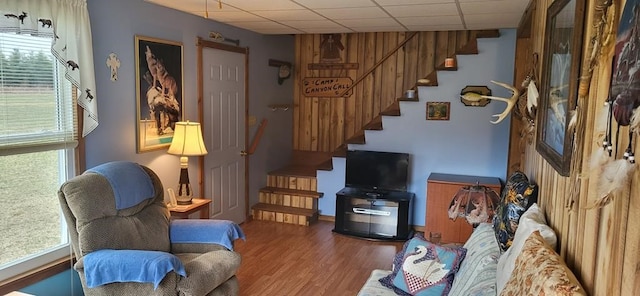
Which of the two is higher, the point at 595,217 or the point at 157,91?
the point at 157,91

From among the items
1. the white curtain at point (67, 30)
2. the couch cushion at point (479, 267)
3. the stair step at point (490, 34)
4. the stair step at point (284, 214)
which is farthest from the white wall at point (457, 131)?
the white curtain at point (67, 30)

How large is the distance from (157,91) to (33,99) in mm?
1100

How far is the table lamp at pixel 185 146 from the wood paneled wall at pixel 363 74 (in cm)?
255

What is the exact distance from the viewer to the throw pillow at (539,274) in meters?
1.22

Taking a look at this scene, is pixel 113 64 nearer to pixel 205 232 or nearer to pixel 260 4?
pixel 260 4

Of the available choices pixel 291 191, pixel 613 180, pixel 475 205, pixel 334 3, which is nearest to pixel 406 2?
pixel 334 3

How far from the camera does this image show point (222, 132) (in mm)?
4801

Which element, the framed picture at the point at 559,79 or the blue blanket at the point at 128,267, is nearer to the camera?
the framed picture at the point at 559,79

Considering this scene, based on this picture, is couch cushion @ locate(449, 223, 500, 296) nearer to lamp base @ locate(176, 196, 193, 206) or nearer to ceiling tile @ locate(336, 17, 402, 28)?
lamp base @ locate(176, 196, 193, 206)

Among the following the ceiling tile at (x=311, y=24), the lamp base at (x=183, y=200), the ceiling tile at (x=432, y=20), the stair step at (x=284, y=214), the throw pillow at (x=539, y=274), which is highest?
the ceiling tile at (x=432, y=20)

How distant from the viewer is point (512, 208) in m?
2.33

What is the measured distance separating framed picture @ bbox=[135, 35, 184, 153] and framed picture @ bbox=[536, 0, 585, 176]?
289 centimetres

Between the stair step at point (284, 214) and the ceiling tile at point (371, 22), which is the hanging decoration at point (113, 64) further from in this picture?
the stair step at point (284, 214)

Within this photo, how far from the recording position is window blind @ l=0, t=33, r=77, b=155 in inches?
104
